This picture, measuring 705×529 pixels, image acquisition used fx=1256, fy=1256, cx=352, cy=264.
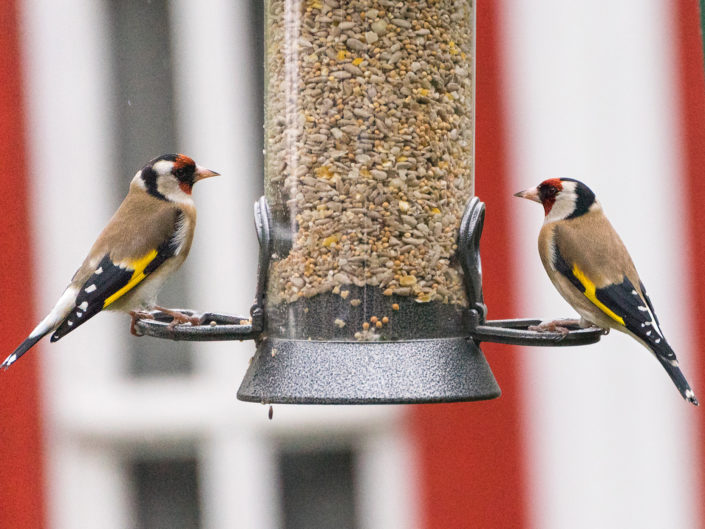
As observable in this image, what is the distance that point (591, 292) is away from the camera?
145 inches

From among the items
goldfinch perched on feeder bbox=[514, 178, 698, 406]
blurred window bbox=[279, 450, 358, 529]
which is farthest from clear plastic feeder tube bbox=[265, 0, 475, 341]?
blurred window bbox=[279, 450, 358, 529]

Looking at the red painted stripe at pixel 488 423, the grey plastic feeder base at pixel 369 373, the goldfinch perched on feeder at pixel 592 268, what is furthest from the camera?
the red painted stripe at pixel 488 423

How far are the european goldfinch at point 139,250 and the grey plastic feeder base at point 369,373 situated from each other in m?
0.49

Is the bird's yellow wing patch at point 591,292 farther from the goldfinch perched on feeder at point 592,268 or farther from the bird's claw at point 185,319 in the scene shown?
the bird's claw at point 185,319

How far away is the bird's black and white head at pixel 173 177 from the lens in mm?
4039

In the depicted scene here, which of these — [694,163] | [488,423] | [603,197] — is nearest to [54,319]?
[488,423]

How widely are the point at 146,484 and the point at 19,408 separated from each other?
69 cm

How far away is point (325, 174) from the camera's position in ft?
11.4

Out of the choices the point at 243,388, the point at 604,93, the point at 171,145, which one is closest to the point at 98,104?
the point at 171,145

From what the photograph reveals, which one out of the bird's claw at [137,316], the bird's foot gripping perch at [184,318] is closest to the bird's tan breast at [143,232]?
the bird's claw at [137,316]

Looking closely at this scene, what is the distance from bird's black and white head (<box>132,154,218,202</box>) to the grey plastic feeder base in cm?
79

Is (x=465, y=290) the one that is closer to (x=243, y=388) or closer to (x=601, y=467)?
(x=243, y=388)

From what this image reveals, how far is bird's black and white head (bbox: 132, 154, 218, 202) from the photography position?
13.3 ft

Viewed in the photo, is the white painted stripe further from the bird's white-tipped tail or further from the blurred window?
the bird's white-tipped tail
